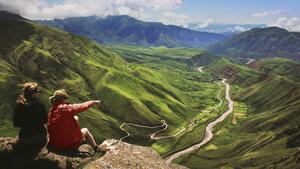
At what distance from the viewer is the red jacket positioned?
107 feet

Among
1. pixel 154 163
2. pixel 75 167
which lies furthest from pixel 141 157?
pixel 75 167

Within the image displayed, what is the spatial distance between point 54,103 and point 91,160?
259 inches

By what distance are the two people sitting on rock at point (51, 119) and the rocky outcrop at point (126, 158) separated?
3.25 m

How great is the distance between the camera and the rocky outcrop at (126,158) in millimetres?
34656

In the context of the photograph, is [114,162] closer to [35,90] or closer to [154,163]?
[154,163]

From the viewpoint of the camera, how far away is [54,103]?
33.2m

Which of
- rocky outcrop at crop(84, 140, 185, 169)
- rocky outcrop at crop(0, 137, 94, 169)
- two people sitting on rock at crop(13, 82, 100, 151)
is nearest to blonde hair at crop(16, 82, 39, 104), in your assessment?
two people sitting on rock at crop(13, 82, 100, 151)

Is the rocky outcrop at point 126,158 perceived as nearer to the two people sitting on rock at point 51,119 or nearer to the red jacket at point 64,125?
the red jacket at point 64,125

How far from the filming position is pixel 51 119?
3359 centimetres

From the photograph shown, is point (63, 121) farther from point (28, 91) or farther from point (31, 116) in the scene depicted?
point (28, 91)

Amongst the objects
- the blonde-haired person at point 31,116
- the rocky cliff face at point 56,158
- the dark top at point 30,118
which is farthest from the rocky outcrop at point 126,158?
the dark top at point 30,118

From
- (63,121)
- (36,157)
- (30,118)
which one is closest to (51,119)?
(63,121)

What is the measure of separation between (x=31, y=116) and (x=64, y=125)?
294 cm

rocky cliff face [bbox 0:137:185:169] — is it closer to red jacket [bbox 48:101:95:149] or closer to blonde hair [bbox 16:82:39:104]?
red jacket [bbox 48:101:95:149]
